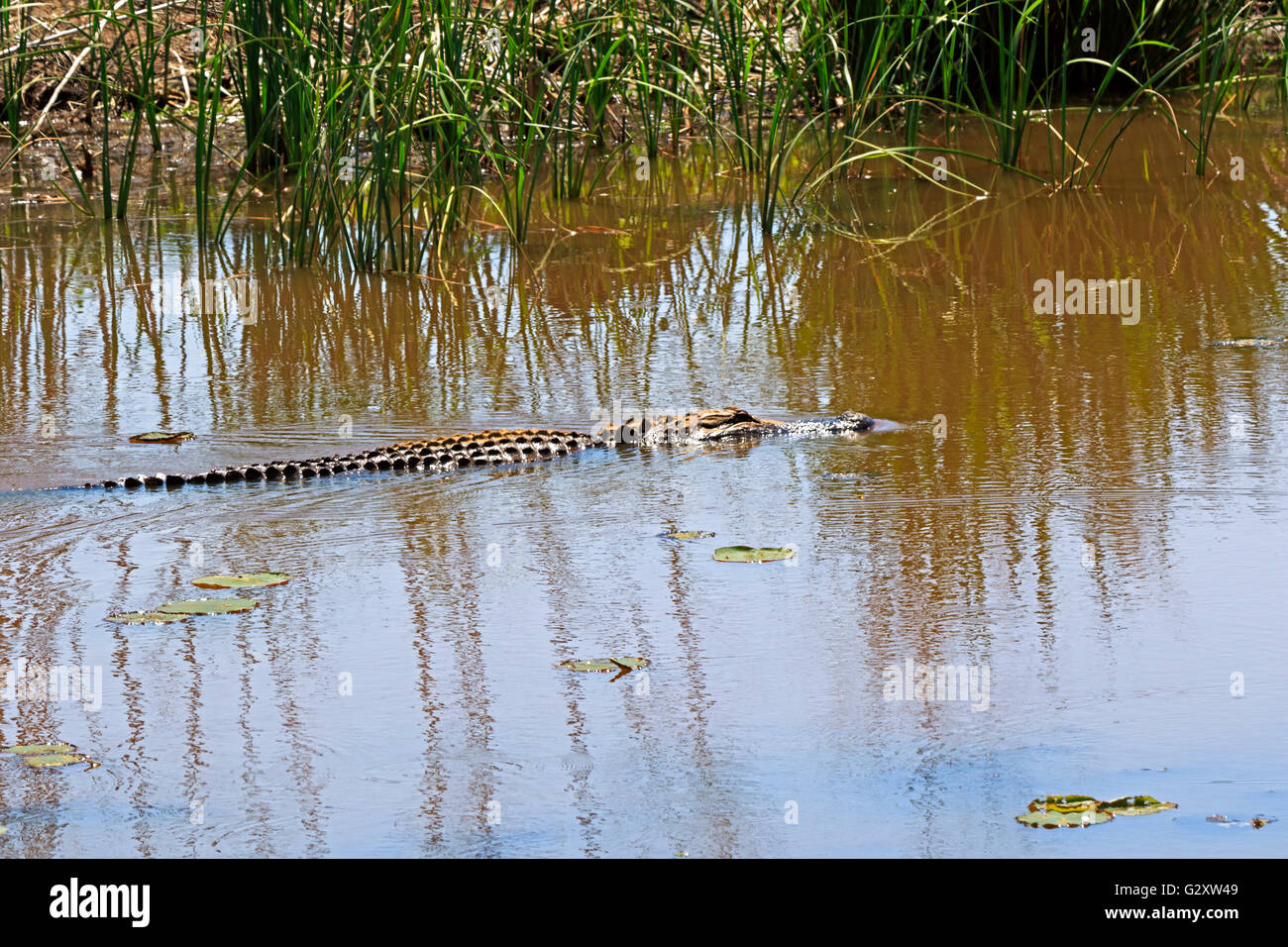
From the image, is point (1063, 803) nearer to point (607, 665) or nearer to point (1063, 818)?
point (1063, 818)

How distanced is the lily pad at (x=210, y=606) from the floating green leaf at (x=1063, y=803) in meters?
2.05

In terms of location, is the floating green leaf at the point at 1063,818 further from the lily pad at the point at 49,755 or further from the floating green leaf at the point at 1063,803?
the lily pad at the point at 49,755

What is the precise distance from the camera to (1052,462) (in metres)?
4.99

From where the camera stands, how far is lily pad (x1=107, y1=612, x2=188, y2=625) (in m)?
3.88

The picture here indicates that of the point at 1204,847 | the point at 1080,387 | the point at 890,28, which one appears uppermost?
the point at 890,28

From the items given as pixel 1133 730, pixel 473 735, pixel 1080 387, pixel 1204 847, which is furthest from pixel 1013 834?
pixel 1080 387

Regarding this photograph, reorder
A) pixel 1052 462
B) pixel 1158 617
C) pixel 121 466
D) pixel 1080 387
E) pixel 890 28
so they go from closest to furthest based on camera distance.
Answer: pixel 1158 617 → pixel 1052 462 → pixel 121 466 → pixel 1080 387 → pixel 890 28

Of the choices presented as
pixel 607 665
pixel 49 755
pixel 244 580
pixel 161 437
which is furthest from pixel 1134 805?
pixel 161 437

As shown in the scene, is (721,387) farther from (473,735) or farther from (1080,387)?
(473,735)

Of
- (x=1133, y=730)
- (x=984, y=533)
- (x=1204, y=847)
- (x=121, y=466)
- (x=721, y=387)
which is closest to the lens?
(x=1204, y=847)

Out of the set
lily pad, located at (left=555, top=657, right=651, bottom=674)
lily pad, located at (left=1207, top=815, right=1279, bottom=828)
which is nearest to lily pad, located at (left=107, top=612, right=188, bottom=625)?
lily pad, located at (left=555, top=657, right=651, bottom=674)

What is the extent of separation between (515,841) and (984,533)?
203 centimetres

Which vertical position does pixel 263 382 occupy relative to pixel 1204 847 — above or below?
above

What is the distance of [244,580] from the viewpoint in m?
4.18
